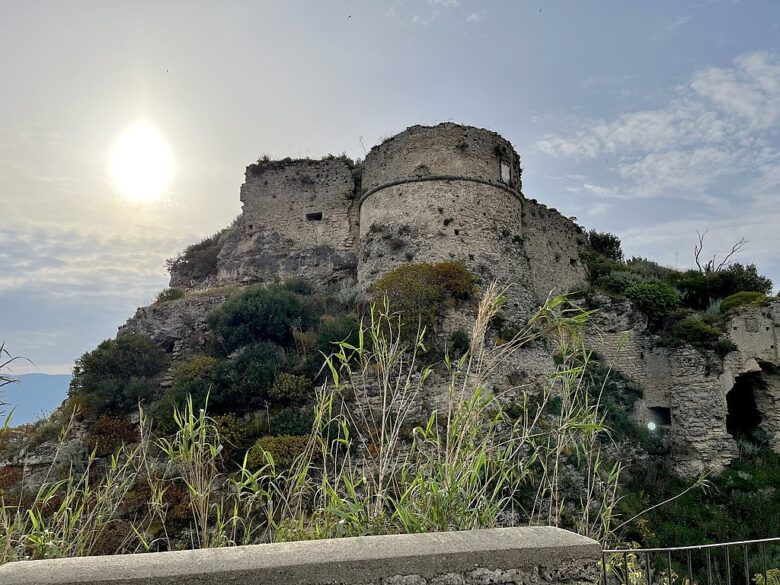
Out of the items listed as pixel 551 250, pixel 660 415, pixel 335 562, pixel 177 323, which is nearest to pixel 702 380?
pixel 660 415

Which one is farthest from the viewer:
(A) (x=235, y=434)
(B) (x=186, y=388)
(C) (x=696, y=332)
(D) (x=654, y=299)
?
(D) (x=654, y=299)

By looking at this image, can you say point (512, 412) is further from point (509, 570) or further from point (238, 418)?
point (509, 570)

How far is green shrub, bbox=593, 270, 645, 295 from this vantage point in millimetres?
16953

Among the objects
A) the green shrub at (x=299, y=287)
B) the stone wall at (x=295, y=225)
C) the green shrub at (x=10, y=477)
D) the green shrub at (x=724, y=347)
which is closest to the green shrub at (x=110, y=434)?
the green shrub at (x=10, y=477)

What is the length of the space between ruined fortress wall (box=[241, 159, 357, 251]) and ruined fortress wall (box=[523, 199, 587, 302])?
5.40 m

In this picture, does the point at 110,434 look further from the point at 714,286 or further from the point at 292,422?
the point at 714,286

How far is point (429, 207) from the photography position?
14578 millimetres

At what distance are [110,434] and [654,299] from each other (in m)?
14.2

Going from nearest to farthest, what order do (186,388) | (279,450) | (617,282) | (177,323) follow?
(279,450)
(186,388)
(177,323)
(617,282)

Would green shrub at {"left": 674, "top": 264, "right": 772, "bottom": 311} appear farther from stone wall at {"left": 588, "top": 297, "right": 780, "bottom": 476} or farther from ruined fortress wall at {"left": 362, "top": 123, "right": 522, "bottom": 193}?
ruined fortress wall at {"left": 362, "top": 123, "right": 522, "bottom": 193}

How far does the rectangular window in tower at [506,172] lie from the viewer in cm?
1550

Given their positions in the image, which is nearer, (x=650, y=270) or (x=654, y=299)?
(x=654, y=299)

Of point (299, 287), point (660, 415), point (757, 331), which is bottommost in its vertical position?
point (660, 415)

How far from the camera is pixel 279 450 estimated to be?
10.0 meters
